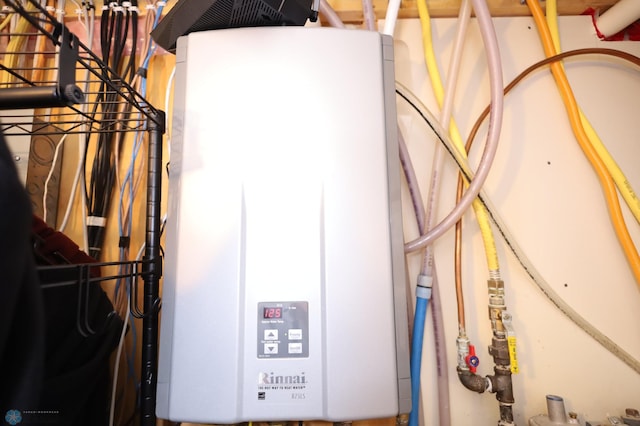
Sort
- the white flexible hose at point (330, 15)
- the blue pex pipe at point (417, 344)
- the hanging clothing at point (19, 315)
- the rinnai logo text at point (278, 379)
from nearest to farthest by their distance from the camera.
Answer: the hanging clothing at point (19, 315) → the rinnai logo text at point (278, 379) → the blue pex pipe at point (417, 344) → the white flexible hose at point (330, 15)

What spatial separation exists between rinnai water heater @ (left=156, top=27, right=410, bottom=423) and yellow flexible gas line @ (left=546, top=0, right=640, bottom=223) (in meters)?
0.60

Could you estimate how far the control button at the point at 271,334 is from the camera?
61cm

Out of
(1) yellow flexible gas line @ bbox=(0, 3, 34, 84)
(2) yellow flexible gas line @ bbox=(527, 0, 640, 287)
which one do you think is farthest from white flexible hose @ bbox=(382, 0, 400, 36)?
(1) yellow flexible gas line @ bbox=(0, 3, 34, 84)

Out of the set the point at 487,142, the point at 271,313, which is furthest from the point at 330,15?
the point at 271,313

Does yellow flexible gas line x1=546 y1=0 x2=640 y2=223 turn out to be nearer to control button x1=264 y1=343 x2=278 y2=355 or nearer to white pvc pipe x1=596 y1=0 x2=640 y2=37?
white pvc pipe x1=596 y1=0 x2=640 y2=37

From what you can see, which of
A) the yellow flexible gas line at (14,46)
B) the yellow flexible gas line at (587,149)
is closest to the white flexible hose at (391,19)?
the yellow flexible gas line at (587,149)

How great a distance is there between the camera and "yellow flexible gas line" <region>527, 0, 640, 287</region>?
872 mm

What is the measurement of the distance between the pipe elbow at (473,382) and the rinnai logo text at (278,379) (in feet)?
1.46

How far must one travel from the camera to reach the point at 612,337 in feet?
2.89

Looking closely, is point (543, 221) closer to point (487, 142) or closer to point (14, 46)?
point (487, 142)

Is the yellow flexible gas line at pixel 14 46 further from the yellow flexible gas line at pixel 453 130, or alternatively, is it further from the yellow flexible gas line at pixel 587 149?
the yellow flexible gas line at pixel 587 149

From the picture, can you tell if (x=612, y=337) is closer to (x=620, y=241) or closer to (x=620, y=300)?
(x=620, y=300)

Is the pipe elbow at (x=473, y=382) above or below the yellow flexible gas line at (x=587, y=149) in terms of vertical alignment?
below

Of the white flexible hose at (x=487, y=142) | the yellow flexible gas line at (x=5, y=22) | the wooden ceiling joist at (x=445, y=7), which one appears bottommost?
the white flexible hose at (x=487, y=142)
